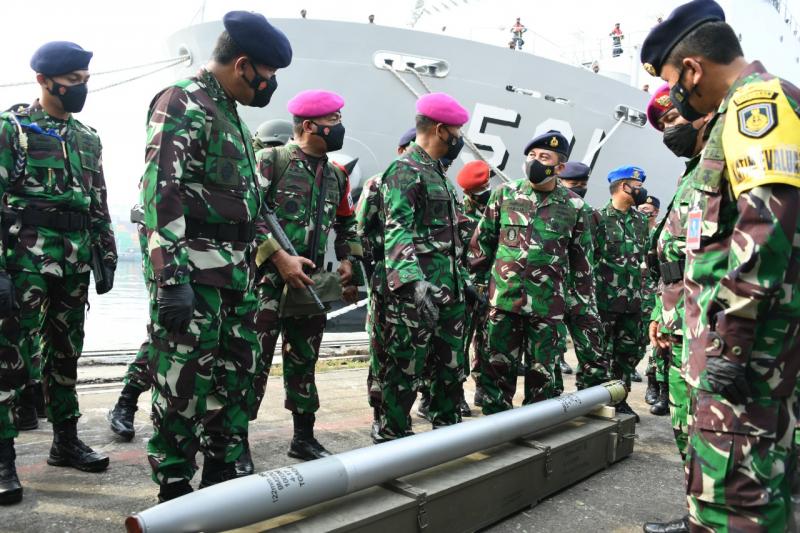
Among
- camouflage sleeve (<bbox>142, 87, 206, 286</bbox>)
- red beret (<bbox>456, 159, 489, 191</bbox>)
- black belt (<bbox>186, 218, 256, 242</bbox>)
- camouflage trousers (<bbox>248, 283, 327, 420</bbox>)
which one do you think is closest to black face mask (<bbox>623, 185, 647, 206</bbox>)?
red beret (<bbox>456, 159, 489, 191</bbox>)

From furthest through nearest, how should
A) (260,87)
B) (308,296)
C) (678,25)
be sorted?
1. (308,296)
2. (260,87)
3. (678,25)

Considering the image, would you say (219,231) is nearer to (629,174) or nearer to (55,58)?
(55,58)

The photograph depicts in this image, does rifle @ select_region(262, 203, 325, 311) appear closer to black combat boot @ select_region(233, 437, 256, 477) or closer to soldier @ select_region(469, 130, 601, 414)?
black combat boot @ select_region(233, 437, 256, 477)

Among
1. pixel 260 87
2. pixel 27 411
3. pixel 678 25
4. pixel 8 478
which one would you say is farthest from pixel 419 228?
pixel 27 411

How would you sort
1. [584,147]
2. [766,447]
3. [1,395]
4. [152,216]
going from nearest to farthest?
[766,447] < [152,216] < [1,395] < [584,147]

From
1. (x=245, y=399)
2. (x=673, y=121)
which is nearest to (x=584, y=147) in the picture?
(x=673, y=121)

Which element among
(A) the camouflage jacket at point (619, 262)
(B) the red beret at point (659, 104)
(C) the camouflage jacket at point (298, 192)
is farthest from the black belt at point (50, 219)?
(A) the camouflage jacket at point (619, 262)

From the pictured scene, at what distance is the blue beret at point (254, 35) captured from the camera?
2289 millimetres

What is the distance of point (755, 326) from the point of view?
153cm

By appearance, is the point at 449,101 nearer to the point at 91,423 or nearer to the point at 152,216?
the point at 152,216

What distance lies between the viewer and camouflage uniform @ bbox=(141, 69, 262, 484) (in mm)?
2072

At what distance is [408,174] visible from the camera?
320 centimetres

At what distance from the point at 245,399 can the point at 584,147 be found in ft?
31.1

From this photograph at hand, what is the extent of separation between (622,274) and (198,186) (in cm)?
379
